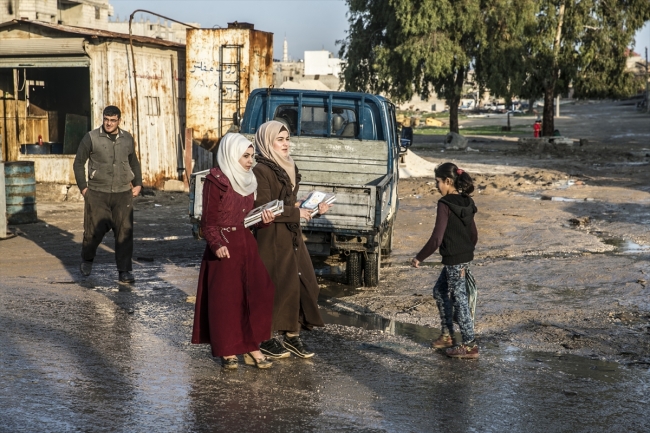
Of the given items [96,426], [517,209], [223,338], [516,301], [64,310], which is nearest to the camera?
[96,426]

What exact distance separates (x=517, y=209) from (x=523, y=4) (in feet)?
73.7

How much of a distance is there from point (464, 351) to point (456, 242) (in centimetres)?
82

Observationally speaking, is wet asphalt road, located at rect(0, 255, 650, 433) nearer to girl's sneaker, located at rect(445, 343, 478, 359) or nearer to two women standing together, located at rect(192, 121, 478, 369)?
girl's sneaker, located at rect(445, 343, 478, 359)

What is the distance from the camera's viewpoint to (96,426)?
4656 mm

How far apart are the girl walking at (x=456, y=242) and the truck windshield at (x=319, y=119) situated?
478 cm

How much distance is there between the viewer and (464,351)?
6.30 meters

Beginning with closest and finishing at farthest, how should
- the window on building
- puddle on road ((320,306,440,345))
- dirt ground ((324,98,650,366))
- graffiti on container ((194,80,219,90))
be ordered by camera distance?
puddle on road ((320,306,440,345)) → dirt ground ((324,98,650,366)) → graffiti on container ((194,80,219,90)) → the window on building

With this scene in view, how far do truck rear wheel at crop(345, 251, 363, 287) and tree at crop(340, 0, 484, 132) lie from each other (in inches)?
1077

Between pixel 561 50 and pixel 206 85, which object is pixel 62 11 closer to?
pixel 561 50

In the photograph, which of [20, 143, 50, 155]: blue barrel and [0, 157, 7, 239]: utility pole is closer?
[0, 157, 7, 239]: utility pole

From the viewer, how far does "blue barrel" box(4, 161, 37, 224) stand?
13.7 metres

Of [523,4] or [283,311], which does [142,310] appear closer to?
[283,311]

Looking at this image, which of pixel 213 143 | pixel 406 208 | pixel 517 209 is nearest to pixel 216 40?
pixel 213 143

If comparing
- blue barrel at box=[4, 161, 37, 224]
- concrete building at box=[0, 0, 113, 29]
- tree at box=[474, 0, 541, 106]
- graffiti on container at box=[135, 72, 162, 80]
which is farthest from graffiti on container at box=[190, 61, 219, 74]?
concrete building at box=[0, 0, 113, 29]
